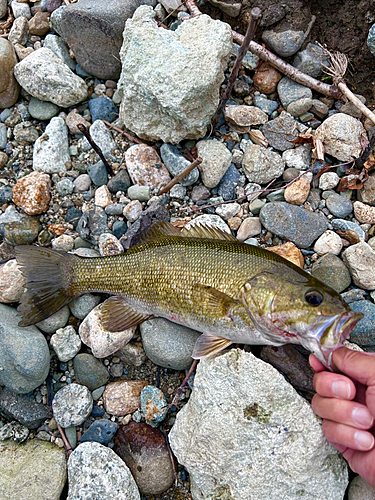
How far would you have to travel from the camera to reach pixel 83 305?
4.80 m

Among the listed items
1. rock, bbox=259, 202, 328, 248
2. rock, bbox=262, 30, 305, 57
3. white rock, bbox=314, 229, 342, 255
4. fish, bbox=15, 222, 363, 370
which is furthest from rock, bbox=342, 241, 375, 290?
rock, bbox=262, 30, 305, 57

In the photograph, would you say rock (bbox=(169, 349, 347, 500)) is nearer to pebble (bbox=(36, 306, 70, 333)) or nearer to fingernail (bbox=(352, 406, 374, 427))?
fingernail (bbox=(352, 406, 374, 427))

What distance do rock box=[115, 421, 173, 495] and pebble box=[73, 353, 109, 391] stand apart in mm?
663

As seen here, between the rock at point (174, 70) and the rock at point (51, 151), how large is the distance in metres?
1.18

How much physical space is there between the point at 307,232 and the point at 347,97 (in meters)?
2.16

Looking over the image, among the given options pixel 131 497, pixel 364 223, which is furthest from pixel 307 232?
pixel 131 497

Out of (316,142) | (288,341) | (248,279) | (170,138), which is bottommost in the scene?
(288,341)

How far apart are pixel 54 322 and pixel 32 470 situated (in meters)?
1.65

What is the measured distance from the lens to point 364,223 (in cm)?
511

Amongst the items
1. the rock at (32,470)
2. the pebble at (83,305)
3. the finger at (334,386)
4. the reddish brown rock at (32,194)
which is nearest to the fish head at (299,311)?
the finger at (334,386)

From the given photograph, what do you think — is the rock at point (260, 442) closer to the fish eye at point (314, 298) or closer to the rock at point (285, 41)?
the fish eye at point (314, 298)

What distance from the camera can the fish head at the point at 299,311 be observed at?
3.45 m

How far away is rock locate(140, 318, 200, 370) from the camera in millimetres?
4414

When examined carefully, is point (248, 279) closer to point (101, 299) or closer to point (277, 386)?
point (277, 386)
